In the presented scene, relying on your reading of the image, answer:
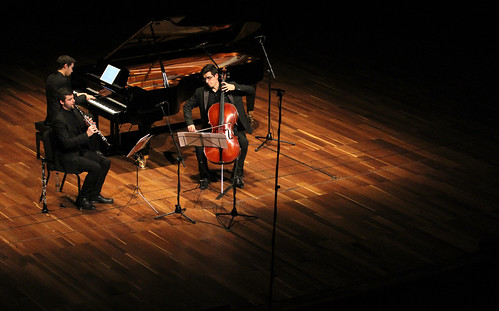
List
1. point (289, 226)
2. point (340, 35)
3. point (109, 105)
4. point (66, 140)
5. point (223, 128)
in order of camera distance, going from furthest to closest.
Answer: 1. point (340, 35)
2. point (109, 105)
3. point (223, 128)
4. point (289, 226)
5. point (66, 140)

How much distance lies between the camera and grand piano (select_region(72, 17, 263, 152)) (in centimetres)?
772

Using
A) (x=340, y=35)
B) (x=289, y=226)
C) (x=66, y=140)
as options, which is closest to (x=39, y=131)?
(x=66, y=140)

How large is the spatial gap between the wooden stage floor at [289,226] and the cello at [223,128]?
1.29 ft

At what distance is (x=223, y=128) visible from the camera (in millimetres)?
7293

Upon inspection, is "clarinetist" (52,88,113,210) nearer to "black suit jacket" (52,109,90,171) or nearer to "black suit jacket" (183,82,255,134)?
"black suit jacket" (52,109,90,171)

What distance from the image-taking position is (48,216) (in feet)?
22.4

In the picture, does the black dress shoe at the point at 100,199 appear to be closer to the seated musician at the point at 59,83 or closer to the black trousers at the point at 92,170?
the black trousers at the point at 92,170

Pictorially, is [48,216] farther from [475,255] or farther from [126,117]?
[475,255]

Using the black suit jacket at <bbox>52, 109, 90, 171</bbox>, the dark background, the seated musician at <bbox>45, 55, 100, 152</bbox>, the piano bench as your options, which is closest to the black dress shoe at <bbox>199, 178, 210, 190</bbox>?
the seated musician at <bbox>45, 55, 100, 152</bbox>

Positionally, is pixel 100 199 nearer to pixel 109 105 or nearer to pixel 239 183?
pixel 109 105

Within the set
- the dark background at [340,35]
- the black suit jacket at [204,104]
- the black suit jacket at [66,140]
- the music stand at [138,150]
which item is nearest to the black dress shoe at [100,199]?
the music stand at [138,150]

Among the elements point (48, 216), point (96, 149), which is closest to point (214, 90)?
point (96, 149)

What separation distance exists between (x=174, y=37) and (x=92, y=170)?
2.45 meters

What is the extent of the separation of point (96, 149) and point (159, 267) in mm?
1962
